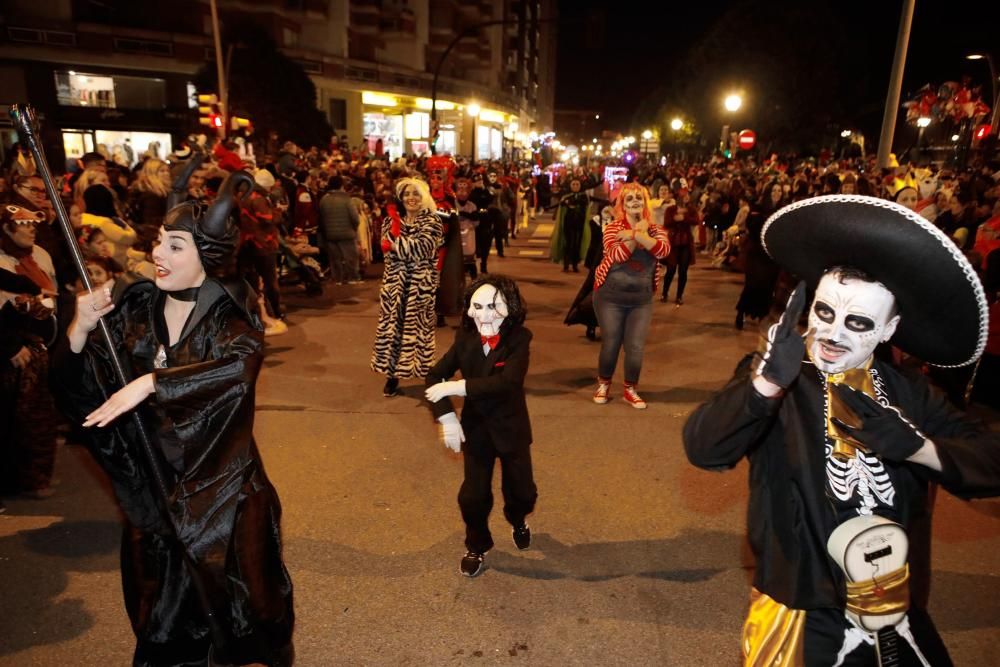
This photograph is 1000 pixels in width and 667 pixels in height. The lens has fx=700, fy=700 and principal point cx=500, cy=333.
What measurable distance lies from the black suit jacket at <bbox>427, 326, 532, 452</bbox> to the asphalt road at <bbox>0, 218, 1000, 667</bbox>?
31.8 inches

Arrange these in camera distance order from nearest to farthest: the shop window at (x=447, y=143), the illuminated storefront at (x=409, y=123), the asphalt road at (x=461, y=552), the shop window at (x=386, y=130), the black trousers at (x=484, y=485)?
1. the asphalt road at (x=461, y=552)
2. the black trousers at (x=484, y=485)
3. the illuminated storefront at (x=409, y=123)
4. the shop window at (x=386, y=130)
5. the shop window at (x=447, y=143)

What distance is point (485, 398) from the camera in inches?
139

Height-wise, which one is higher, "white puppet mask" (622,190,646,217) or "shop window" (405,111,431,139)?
"shop window" (405,111,431,139)

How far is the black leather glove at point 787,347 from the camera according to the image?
1.61 meters

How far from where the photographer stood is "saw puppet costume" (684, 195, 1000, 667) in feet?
6.08

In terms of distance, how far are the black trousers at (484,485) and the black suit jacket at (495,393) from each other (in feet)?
0.19

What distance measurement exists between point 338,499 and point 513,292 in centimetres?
202

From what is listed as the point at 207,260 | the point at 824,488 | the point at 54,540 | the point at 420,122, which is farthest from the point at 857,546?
the point at 420,122

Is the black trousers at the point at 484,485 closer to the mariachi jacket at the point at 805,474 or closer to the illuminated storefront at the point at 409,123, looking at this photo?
the mariachi jacket at the point at 805,474

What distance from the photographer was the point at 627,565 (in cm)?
389

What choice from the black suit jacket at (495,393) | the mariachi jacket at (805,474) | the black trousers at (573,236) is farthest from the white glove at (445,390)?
the black trousers at (573,236)

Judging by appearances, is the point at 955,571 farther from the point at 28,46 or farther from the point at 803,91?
the point at 803,91

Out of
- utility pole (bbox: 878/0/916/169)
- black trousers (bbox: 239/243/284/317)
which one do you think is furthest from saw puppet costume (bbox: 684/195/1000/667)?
utility pole (bbox: 878/0/916/169)

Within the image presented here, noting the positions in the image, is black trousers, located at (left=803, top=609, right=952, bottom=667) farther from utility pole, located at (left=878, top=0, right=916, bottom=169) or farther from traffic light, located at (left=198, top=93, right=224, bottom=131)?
traffic light, located at (left=198, top=93, right=224, bottom=131)
